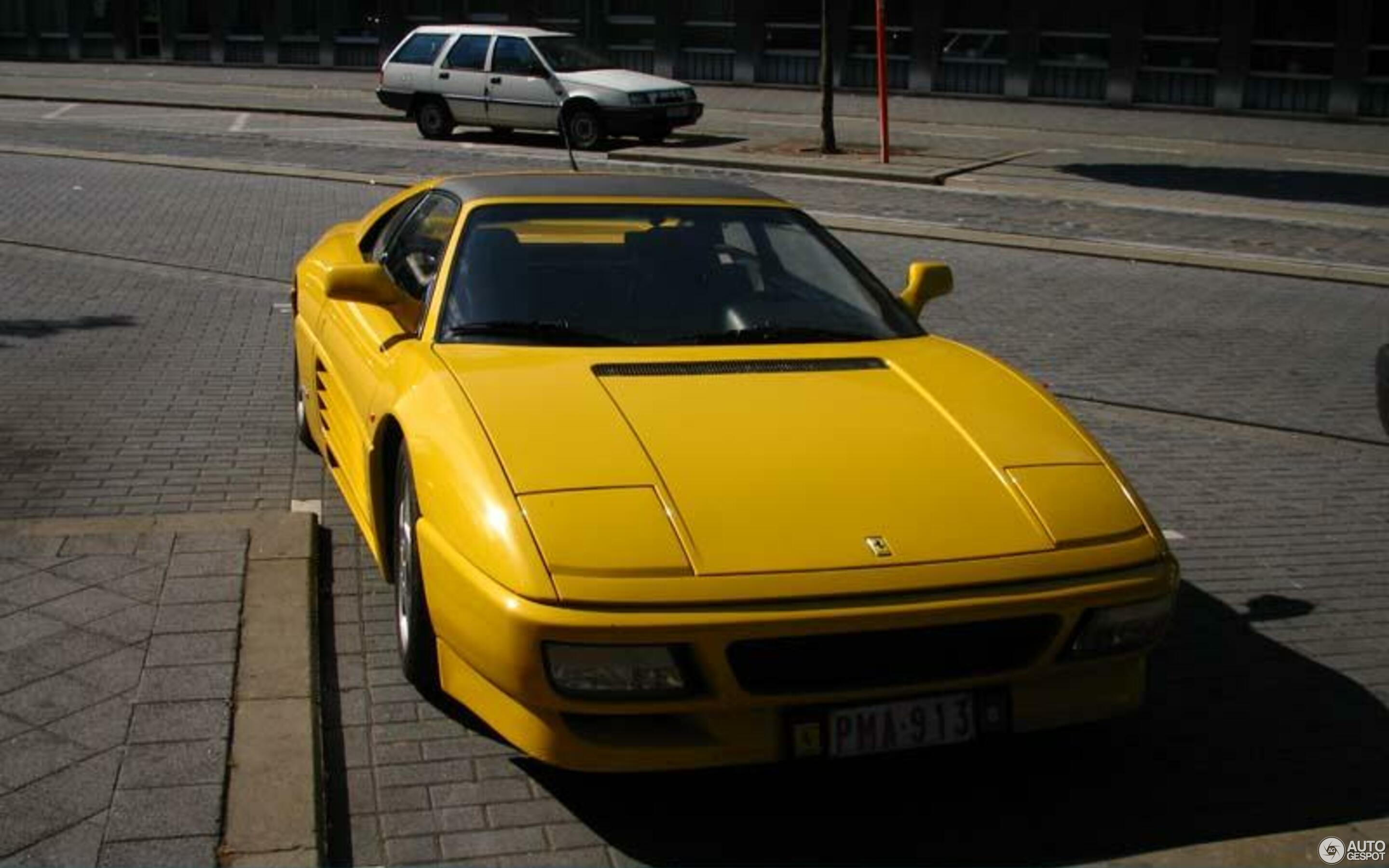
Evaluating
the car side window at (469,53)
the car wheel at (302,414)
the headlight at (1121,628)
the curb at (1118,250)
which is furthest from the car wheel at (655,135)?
the headlight at (1121,628)

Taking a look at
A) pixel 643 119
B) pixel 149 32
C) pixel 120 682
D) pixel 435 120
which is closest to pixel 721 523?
pixel 120 682

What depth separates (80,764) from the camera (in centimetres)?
402

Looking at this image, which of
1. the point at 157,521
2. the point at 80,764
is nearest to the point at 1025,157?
the point at 157,521

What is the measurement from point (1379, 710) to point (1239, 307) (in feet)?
25.0

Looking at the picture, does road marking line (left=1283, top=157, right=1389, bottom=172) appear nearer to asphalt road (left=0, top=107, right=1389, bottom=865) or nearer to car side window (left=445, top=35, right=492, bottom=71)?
asphalt road (left=0, top=107, right=1389, bottom=865)

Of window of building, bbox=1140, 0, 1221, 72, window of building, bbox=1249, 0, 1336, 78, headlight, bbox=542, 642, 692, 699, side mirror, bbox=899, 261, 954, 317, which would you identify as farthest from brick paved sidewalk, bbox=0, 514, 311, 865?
window of building, bbox=1140, 0, 1221, 72

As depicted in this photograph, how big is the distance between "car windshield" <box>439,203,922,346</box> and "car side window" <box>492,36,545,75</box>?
1894 centimetres

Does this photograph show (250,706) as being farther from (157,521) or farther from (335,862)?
(157,521)

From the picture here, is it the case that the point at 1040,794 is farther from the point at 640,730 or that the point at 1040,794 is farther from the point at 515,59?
the point at 515,59

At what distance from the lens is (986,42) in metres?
32.5

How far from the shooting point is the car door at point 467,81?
24188 millimetres

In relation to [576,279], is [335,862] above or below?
below

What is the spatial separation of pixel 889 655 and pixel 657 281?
181 cm

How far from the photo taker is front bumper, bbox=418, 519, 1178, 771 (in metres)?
3.67
